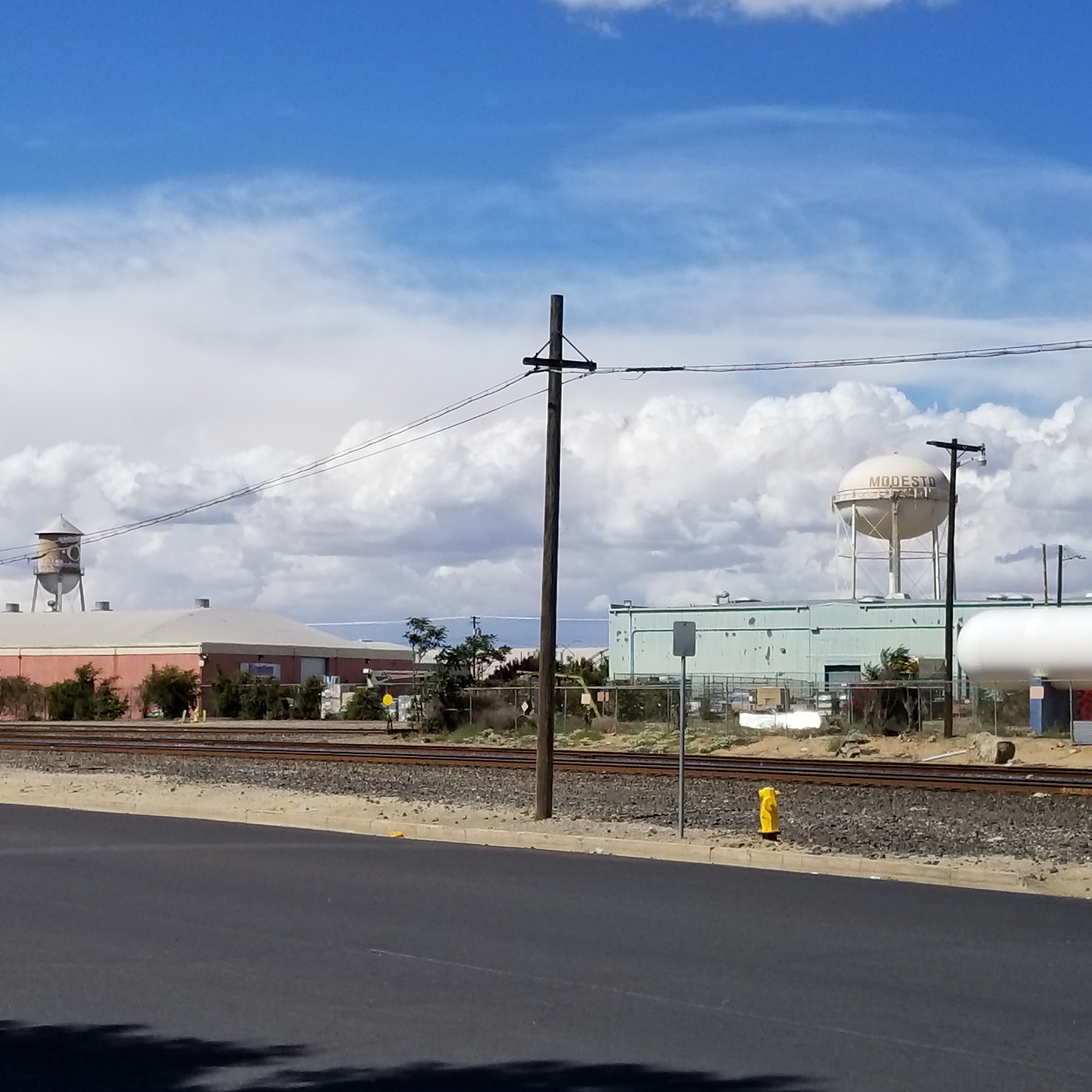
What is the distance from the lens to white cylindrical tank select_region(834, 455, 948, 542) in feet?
232

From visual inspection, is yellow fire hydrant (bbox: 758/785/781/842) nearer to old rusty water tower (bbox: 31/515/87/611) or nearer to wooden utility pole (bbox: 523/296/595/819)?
wooden utility pole (bbox: 523/296/595/819)

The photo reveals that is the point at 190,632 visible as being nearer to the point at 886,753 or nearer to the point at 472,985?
the point at 886,753

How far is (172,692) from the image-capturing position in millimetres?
74688

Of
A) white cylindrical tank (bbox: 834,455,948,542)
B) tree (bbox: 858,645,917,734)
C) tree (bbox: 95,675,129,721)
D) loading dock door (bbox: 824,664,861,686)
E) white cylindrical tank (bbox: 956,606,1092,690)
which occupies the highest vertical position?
white cylindrical tank (bbox: 834,455,948,542)

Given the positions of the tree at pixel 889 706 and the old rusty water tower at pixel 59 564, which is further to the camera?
the old rusty water tower at pixel 59 564

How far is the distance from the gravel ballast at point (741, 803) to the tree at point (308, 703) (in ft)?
113

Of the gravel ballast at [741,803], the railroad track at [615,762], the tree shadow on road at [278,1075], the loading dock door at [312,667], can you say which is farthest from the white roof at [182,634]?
the tree shadow on road at [278,1075]

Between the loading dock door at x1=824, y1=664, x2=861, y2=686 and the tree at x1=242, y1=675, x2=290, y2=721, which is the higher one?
the loading dock door at x1=824, y1=664, x2=861, y2=686

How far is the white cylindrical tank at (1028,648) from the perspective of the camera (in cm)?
4784

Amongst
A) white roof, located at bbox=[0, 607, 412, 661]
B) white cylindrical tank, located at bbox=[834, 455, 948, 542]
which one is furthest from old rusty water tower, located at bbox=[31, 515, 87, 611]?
white cylindrical tank, located at bbox=[834, 455, 948, 542]

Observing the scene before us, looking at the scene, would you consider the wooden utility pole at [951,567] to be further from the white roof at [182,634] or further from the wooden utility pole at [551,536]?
the white roof at [182,634]

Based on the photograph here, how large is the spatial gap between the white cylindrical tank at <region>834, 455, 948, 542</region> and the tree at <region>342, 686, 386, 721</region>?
23.2m

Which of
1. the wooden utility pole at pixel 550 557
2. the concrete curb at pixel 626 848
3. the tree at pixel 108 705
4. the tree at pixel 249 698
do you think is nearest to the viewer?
the concrete curb at pixel 626 848

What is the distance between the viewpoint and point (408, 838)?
19.9m
